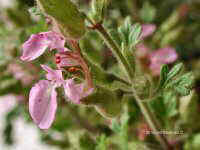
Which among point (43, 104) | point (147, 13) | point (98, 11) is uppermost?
point (147, 13)

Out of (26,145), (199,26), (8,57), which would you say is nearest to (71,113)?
(8,57)

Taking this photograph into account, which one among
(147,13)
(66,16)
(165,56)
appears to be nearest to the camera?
(66,16)

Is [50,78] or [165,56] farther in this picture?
[165,56]

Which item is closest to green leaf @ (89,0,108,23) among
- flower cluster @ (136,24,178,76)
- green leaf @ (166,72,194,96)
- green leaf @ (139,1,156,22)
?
green leaf @ (166,72,194,96)

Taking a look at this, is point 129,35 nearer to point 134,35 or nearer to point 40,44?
point 134,35

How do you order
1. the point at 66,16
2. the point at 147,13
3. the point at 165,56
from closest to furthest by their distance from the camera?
1. the point at 66,16
2. the point at 165,56
3. the point at 147,13

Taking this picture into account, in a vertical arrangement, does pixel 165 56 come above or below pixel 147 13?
below

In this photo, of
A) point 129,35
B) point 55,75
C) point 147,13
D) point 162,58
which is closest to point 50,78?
point 55,75

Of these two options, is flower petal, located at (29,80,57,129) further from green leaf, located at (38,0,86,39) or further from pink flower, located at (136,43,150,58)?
pink flower, located at (136,43,150,58)
